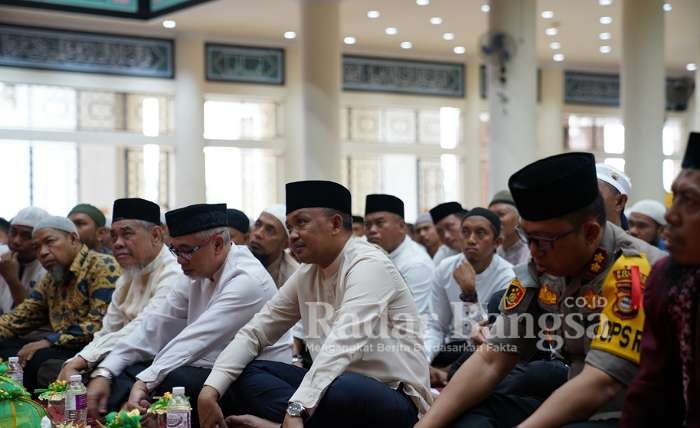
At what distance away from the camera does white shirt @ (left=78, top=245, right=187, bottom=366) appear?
→ 438cm

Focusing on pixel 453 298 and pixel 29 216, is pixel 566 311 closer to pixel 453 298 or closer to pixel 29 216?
pixel 453 298

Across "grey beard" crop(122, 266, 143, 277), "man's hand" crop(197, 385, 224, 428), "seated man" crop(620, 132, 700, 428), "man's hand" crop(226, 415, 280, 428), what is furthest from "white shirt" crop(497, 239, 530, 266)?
"seated man" crop(620, 132, 700, 428)

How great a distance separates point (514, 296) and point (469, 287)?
2236 millimetres

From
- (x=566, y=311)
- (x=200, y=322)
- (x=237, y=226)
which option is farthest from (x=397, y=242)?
(x=566, y=311)

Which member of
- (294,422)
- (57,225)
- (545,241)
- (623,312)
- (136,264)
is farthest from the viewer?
(57,225)

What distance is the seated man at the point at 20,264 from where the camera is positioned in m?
6.27

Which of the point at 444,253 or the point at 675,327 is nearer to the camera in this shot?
the point at 675,327

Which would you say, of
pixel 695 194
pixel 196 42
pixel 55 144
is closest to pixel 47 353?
pixel 695 194

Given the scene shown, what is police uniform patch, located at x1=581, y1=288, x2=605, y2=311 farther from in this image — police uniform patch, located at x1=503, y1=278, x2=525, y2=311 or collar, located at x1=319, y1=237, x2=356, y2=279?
collar, located at x1=319, y1=237, x2=356, y2=279

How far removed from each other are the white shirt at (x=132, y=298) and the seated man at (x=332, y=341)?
936 mm

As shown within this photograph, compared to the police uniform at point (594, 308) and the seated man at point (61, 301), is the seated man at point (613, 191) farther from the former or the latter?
the seated man at point (61, 301)

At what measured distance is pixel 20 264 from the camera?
659cm

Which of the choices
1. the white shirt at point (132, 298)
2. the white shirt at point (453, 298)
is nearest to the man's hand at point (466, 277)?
the white shirt at point (453, 298)

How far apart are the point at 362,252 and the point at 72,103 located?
1082cm
